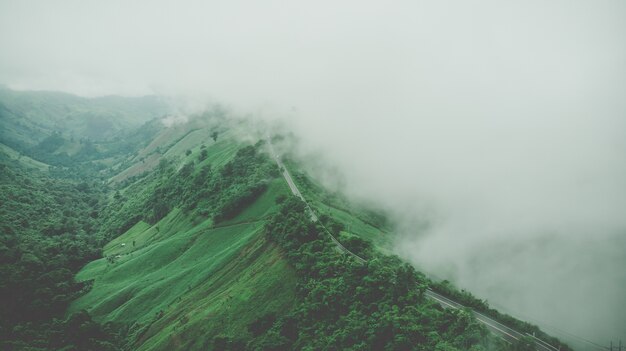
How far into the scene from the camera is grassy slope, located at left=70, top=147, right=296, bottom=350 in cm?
11119

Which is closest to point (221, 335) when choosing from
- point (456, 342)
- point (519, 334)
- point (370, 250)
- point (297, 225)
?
point (297, 225)

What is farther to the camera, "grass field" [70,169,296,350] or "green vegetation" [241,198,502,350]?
"grass field" [70,169,296,350]

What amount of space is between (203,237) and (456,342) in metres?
118

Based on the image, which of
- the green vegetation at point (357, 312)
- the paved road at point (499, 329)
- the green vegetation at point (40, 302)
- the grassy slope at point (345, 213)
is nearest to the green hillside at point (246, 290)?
the green vegetation at point (357, 312)

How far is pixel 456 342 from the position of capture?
7356cm

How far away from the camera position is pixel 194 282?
5359 inches

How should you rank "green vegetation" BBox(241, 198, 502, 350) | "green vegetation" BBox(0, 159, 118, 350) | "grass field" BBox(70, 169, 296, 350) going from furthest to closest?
"green vegetation" BBox(0, 159, 118, 350) → "grass field" BBox(70, 169, 296, 350) → "green vegetation" BBox(241, 198, 502, 350)

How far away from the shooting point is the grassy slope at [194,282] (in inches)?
4377

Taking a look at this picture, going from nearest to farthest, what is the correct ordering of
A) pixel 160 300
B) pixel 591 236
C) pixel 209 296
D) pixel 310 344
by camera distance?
1. pixel 310 344
2. pixel 209 296
3. pixel 160 300
4. pixel 591 236

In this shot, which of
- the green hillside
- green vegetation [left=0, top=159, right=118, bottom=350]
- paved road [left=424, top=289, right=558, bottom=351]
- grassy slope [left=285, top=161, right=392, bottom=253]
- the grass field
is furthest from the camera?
grassy slope [left=285, top=161, right=392, bottom=253]

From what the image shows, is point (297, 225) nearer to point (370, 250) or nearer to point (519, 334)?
point (370, 250)

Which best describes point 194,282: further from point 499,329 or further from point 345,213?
point 499,329

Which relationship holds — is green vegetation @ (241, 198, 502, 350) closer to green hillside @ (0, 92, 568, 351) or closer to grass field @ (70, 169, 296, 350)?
green hillside @ (0, 92, 568, 351)

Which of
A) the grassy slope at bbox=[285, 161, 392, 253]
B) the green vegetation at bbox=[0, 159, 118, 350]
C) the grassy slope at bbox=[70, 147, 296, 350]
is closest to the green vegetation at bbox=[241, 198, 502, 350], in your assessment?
the grassy slope at bbox=[70, 147, 296, 350]
